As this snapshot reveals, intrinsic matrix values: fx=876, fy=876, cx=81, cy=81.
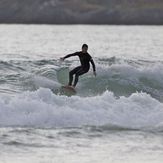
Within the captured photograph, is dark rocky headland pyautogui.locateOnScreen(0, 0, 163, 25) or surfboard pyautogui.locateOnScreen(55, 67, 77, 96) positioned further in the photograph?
dark rocky headland pyautogui.locateOnScreen(0, 0, 163, 25)

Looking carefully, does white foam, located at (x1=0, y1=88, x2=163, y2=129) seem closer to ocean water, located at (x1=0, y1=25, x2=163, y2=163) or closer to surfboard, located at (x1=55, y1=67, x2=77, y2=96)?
ocean water, located at (x1=0, y1=25, x2=163, y2=163)

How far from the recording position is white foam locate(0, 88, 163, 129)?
2031cm

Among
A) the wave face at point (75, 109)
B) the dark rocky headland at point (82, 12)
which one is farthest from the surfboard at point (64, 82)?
the dark rocky headland at point (82, 12)

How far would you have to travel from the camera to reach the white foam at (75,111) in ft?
66.6

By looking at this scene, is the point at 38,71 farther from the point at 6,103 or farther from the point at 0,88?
the point at 6,103

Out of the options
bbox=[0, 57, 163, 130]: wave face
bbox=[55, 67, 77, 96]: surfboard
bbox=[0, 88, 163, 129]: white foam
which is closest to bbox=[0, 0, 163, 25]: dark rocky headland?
bbox=[55, 67, 77, 96]: surfboard

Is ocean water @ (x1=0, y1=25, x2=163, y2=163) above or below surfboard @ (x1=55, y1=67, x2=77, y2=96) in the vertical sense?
below

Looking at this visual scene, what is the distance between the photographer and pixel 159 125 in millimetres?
20422

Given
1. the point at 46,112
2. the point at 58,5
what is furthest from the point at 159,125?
the point at 58,5

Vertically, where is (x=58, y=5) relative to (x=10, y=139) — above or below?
above

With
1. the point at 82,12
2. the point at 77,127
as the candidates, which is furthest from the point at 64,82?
the point at 82,12

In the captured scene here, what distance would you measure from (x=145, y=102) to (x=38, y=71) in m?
8.60

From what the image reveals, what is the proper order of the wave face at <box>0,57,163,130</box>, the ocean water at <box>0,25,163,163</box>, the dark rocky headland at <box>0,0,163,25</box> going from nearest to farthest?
the ocean water at <box>0,25,163,163</box> < the wave face at <box>0,57,163,130</box> < the dark rocky headland at <box>0,0,163,25</box>

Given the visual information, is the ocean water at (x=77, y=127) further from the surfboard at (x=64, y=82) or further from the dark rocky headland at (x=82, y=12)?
the dark rocky headland at (x=82, y=12)
